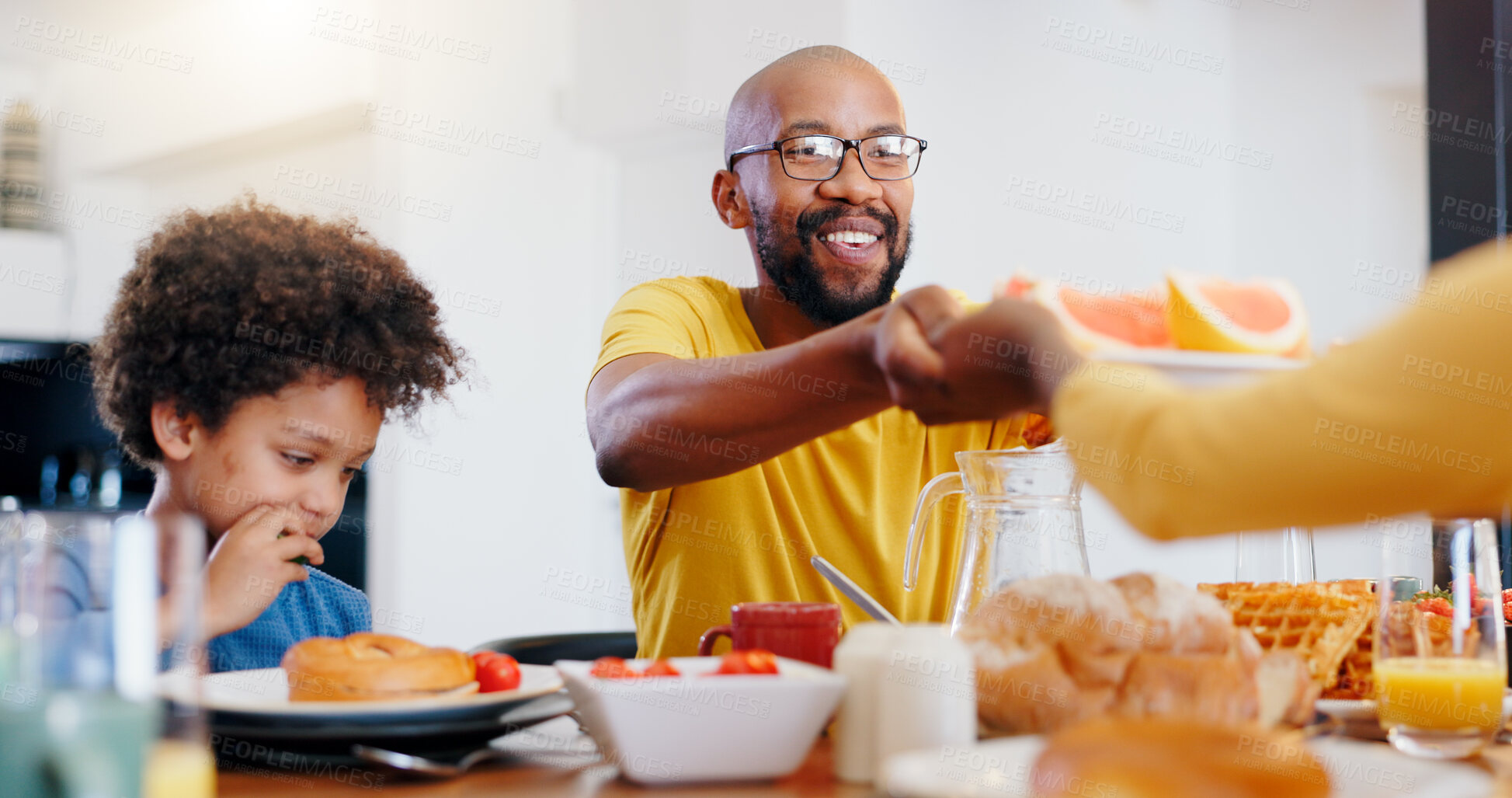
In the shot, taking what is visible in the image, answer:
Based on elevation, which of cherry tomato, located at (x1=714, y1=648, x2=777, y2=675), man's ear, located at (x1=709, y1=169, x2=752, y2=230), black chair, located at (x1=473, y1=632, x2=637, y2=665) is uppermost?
man's ear, located at (x1=709, y1=169, x2=752, y2=230)

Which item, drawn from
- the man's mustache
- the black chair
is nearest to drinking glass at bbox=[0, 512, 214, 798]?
the black chair

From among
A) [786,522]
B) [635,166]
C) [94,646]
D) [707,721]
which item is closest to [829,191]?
[786,522]

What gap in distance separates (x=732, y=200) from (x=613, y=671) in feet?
4.59

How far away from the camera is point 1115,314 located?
3.55 ft

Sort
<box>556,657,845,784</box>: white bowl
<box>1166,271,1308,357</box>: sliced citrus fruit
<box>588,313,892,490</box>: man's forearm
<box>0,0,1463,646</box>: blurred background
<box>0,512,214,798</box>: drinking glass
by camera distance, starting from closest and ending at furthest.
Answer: <box>0,512,214,798</box>: drinking glass, <box>556,657,845,784</box>: white bowl, <box>1166,271,1308,357</box>: sliced citrus fruit, <box>588,313,892,490</box>: man's forearm, <box>0,0,1463,646</box>: blurred background

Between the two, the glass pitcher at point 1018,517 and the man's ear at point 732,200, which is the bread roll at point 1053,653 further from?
the man's ear at point 732,200

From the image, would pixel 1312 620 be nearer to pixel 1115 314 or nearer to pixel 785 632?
pixel 1115 314

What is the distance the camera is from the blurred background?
3.64 meters

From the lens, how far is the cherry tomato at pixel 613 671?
0.90 meters

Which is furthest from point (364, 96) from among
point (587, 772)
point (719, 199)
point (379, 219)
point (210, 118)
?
point (587, 772)

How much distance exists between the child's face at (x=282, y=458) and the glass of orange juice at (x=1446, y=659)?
1240 millimetres

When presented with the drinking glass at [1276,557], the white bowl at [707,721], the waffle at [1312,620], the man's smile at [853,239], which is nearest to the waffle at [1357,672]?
the waffle at [1312,620]

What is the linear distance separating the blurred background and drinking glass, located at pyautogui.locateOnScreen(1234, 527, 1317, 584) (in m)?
2.12

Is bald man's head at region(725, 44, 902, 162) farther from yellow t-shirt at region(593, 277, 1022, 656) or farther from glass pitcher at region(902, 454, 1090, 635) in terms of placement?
glass pitcher at region(902, 454, 1090, 635)
